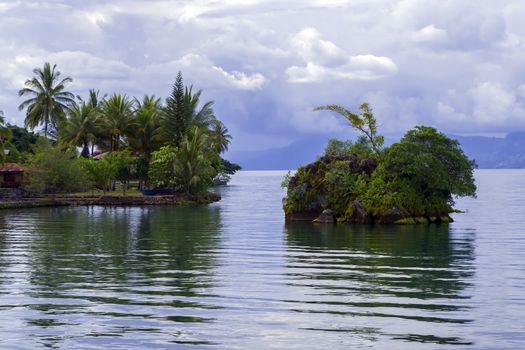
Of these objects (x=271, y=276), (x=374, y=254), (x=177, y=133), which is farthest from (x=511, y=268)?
(x=177, y=133)

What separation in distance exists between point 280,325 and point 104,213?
150ft

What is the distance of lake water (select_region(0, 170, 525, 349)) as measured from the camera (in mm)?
14305

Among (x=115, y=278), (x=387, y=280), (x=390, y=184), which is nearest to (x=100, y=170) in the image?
(x=390, y=184)

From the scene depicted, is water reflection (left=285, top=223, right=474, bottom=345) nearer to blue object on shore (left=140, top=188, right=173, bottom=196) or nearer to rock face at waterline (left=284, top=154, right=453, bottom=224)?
rock face at waterline (left=284, top=154, right=453, bottom=224)

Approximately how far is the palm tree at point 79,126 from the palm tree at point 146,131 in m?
4.60

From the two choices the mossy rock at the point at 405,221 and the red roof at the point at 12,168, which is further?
the red roof at the point at 12,168

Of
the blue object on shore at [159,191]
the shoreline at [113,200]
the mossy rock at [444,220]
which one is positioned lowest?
the mossy rock at [444,220]

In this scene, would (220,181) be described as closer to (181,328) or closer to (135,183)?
(135,183)

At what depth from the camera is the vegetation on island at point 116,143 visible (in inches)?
3022

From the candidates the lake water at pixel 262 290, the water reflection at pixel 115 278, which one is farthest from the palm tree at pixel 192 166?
the lake water at pixel 262 290

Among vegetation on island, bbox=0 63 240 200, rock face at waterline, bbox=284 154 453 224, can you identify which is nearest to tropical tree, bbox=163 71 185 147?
vegetation on island, bbox=0 63 240 200

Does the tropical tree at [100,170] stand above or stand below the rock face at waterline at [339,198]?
above

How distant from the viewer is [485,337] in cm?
1420

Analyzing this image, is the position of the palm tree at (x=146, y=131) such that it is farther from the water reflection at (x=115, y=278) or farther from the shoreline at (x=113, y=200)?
the water reflection at (x=115, y=278)
